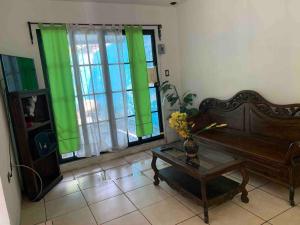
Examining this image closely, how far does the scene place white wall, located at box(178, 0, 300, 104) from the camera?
8.52 ft

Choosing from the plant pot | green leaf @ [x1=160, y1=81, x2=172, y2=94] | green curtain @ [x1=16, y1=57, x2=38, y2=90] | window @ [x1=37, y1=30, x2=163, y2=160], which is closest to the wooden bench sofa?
the plant pot

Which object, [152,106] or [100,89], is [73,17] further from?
[152,106]

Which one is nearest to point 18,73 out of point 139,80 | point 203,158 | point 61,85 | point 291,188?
point 61,85

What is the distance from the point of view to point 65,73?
325cm

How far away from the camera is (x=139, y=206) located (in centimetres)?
244

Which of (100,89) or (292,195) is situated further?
(100,89)

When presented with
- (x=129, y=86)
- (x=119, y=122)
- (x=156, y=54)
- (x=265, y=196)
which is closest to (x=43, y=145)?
(x=119, y=122)

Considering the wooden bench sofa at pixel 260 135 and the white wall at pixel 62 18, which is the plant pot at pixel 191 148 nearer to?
the wooden bench sofa at pixel 260 135

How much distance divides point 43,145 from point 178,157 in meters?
1.63

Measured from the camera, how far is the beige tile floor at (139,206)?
7.02 ft

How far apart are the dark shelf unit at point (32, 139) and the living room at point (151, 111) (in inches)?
0.5

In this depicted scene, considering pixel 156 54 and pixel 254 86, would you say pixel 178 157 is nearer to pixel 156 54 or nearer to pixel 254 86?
pixel 254 86

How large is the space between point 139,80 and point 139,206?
2.03 m

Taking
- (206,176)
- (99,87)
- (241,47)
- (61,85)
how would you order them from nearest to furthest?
(206,176), (241,47), (61,85), (99,87)
